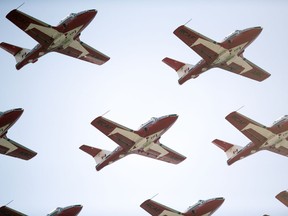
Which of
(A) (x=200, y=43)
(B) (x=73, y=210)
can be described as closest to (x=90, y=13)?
(A) (x=200, y=43)

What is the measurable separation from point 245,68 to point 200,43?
397 inches

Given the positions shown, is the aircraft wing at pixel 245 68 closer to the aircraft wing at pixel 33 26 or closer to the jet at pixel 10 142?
the aircraft wing at pixel 33 26

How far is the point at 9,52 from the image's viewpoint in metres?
95.9

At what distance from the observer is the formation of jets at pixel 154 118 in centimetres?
8894

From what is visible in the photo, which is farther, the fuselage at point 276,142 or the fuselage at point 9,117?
the fuselage at point 276,142

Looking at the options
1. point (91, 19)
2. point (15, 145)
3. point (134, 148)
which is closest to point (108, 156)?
point (134, 148)

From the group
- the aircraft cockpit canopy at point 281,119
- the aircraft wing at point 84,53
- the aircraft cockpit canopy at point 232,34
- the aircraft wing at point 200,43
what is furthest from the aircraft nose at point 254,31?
the aircraft wing at point 84,53

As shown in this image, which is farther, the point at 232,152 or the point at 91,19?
the point at 232,152

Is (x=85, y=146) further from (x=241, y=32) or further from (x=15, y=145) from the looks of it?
(x=241, y=32)

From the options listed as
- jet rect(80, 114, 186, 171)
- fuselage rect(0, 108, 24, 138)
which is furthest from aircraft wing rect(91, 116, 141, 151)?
fuselage rect(0, 108, 24, 138)

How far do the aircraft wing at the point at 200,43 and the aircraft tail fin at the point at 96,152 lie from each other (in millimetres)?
17805

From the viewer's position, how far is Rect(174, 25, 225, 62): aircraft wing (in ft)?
300

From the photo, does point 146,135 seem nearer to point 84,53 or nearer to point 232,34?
point 84,53

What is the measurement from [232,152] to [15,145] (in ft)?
96.0
